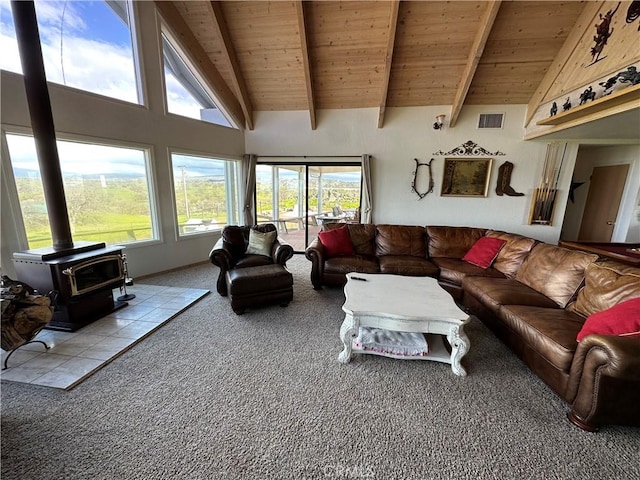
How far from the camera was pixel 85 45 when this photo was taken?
130 inches

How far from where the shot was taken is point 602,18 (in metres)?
3.18

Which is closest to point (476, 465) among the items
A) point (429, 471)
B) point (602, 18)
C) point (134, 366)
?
point (429, 471)

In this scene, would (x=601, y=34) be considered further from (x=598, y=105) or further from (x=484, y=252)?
(x=484, y=252)

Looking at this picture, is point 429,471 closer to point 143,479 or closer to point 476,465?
point 476,465

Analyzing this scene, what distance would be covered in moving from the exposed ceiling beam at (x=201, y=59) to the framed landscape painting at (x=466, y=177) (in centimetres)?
419

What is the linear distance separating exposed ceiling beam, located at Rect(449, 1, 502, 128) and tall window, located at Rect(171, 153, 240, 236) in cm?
427

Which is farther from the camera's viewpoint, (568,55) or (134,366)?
(568,55)

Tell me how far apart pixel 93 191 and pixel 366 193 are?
4368 mm

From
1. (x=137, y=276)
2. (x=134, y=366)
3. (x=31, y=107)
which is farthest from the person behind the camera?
(x=137, y=276)

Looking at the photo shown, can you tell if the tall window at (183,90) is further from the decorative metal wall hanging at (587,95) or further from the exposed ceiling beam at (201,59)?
the decorative metal wall hanging at (587,95)

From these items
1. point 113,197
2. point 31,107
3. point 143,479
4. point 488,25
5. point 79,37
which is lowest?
point 143,479

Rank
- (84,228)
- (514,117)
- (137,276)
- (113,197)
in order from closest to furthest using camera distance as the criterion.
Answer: (84,228)
(113,197)
(137,276)
(514,117)

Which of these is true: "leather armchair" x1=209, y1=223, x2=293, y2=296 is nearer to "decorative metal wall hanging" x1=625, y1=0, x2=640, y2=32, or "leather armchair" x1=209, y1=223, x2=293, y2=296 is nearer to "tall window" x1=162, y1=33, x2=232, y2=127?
"tall window" x1=162, y1=33, x2=232, y2=127

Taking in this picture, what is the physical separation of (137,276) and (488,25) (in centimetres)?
596
